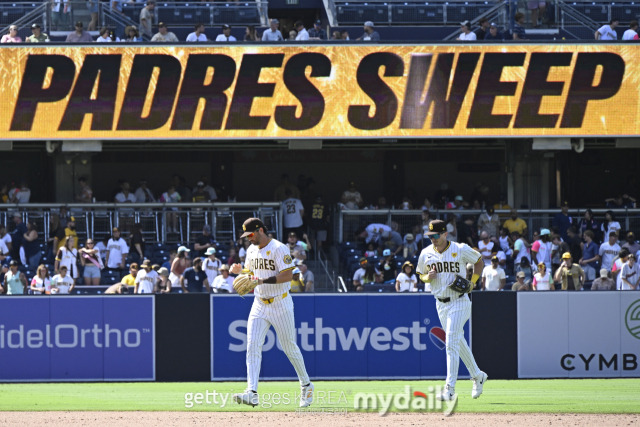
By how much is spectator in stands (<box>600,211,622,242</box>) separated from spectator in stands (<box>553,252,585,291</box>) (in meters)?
3.21

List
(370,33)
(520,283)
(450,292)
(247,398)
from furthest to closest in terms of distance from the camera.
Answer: (370,33) < (520,283) < (450,292) < (247,398)

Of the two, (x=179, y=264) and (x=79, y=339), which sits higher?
(x=179, y=264)

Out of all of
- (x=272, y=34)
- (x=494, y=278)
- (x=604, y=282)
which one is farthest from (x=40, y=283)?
(x=604, y=282)

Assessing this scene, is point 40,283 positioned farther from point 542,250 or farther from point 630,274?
point 630,274

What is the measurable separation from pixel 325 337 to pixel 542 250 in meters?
7.09

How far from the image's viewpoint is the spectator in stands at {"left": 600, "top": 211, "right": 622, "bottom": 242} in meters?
22.4

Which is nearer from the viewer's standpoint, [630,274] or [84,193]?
[630,274]

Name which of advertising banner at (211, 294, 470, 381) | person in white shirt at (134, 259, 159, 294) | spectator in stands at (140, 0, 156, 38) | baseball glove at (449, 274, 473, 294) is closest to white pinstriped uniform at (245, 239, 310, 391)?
baseball glove at (449, 274, 473, 294)

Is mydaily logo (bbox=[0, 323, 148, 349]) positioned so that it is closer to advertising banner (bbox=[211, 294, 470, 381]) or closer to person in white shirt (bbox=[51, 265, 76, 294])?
advertising banner (bbox=[211, 294, 470, 381])

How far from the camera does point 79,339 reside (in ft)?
52.6

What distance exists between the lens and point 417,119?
2414cm

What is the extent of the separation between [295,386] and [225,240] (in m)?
8.27

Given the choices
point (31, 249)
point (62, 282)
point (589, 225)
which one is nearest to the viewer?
point (62, 282)

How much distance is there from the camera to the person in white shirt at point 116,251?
70.8 ft
